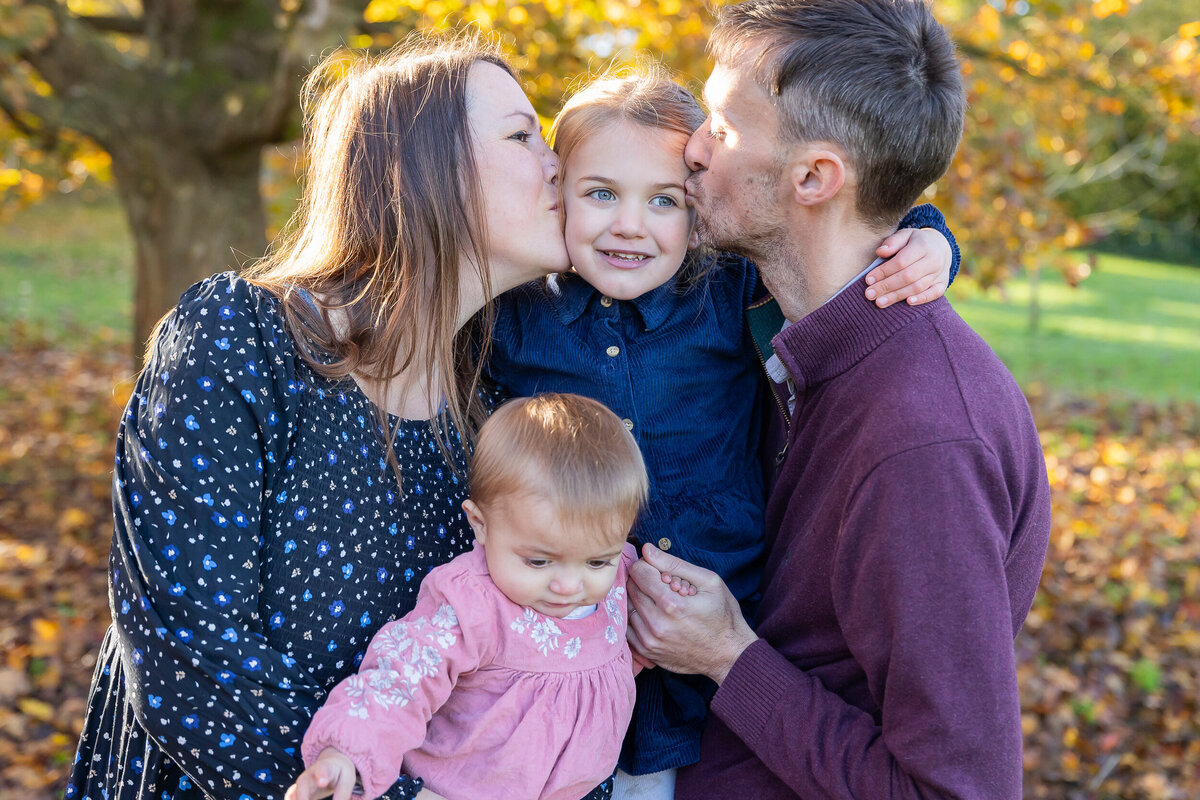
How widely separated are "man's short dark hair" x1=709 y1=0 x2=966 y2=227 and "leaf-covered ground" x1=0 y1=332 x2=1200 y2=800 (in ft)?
11.6

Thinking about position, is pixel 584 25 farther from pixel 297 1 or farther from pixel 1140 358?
pixel 1140 358

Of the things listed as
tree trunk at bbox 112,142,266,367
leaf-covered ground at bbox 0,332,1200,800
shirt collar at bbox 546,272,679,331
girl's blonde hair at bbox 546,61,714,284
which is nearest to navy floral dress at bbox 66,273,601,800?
shirt collar at bbox 546,272,679,331

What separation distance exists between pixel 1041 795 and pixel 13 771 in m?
4.33

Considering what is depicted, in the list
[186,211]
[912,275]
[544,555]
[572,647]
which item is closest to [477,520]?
[544,555]

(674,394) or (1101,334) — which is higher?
(674,394)

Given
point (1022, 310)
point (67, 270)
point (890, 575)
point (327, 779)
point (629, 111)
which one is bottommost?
point (1022, 310)

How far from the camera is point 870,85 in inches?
83.6

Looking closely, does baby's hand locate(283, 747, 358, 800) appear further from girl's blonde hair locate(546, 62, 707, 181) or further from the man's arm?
girl's blonde hair locate(546, 62, 707, 181)

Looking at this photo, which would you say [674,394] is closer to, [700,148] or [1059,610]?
[700,148]

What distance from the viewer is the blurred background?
16.1 ft

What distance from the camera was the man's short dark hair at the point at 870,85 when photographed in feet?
7.00

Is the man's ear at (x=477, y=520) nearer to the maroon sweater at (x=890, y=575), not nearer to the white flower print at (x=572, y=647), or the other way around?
the white flower print at (x=572, y=647)

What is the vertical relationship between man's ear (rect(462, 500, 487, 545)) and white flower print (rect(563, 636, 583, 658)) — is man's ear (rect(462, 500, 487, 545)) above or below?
above

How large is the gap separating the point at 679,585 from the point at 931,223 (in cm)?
102
